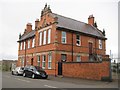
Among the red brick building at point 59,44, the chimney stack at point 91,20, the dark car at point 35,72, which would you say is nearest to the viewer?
the dark car at point 35,72

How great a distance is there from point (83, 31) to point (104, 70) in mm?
13544

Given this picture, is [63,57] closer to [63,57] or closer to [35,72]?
[63,57]

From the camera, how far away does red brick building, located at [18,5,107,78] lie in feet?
99.0

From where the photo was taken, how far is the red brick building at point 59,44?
1188 inches

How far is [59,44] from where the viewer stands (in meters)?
30.2

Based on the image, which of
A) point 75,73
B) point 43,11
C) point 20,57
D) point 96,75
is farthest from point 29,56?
point 96,75

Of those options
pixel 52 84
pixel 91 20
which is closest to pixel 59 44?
pixel 52 84

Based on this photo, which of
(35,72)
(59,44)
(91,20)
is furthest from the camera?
(91,20)

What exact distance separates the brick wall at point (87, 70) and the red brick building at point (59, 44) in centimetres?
246

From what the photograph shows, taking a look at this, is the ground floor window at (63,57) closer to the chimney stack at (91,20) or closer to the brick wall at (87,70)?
the brick wall at (87,70)

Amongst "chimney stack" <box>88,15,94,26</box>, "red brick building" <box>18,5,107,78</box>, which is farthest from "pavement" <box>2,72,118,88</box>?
"chimney stack" <box>88,15,94,26</box>

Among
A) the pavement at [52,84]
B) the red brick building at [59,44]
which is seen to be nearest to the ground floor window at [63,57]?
the red brick building at [59,44]

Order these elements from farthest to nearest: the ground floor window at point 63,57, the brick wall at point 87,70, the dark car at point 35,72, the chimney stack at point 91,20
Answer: the chimney stack at point 91,20
the ground floor window at point 63,57
the dark car at point 35,72
the brick wall at point 87,70

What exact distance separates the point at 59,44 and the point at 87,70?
25.5 ft
